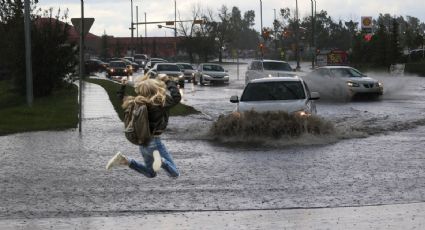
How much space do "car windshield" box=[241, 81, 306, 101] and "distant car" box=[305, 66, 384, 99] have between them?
14463 millimetres

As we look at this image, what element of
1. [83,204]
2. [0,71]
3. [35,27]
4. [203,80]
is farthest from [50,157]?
[0,71]

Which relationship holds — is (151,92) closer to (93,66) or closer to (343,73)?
(343,73)

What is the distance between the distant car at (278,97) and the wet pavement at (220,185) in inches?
41.9

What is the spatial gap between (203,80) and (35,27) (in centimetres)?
2013

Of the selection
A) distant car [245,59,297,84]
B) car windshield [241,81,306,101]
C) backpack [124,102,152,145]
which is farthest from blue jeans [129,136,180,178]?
distant car [245,59,297,84]

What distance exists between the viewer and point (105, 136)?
1891 centimetres

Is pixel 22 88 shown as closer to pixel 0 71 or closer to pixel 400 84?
pixel 400 84

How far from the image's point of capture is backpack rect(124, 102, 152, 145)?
872 centimetres

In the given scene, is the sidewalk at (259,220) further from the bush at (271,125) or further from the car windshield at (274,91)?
the car windshield at (274,91)

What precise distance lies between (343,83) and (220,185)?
22.7 metres

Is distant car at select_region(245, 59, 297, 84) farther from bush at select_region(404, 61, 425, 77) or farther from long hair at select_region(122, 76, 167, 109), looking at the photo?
long hair at select_region(122, 76, 167, 109)

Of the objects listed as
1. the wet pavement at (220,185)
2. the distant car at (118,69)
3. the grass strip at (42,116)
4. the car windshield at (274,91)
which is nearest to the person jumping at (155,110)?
the wet pavement at (220,185)

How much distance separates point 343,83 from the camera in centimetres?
3303

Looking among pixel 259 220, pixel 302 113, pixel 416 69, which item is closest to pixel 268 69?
pixel 302 113
